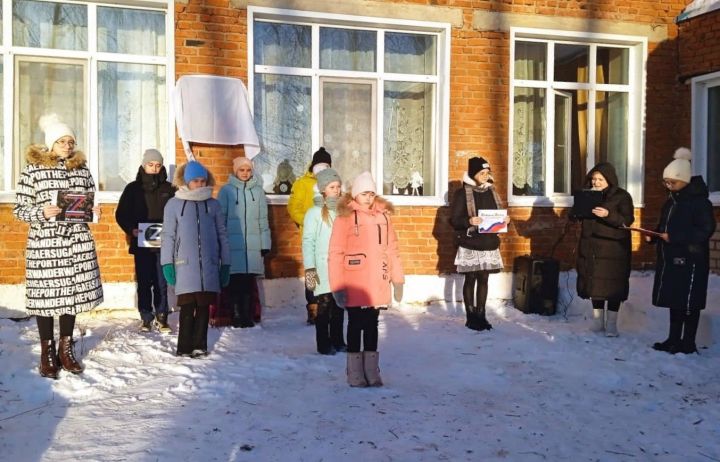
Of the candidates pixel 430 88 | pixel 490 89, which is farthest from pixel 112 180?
pixel 490 89

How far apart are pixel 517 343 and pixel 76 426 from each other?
4.15m

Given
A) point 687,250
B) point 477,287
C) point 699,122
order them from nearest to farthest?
point 687,250, point 477,287, point 699,122

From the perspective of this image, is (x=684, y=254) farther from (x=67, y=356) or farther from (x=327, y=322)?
(x=67, y=356)

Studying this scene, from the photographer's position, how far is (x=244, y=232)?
7.22 metres

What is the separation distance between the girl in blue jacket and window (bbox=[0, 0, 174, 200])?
2488 mm

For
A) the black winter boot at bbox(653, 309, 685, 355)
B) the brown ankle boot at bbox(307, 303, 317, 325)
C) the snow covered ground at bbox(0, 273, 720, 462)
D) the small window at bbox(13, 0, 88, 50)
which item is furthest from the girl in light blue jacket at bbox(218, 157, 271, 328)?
the black winter boot at bbox(653, 309, 685, 355)

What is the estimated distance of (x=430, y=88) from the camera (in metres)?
9.08

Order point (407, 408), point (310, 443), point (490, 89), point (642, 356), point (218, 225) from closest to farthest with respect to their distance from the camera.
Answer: point (310, 443)
point (407, 408)
point (218, 225)
point (642, 356)
point (490, 89)

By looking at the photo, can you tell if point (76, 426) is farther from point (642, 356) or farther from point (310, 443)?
point (642, 356)

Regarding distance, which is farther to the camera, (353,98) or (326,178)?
(353,98)

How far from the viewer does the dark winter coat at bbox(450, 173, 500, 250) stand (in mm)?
7250

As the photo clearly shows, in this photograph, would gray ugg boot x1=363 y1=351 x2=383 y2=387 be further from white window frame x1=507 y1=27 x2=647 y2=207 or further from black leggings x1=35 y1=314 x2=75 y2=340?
white window frame x1=507 y1=27 x2=647 y2=207

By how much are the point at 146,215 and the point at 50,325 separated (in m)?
1.91

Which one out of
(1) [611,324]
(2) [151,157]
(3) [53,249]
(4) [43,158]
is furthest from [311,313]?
(4) [43,158]
